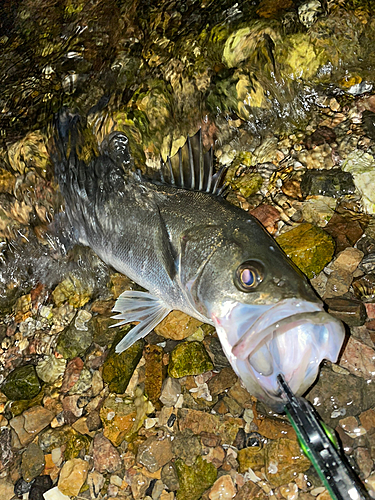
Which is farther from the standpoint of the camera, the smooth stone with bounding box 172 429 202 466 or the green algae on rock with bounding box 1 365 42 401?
the green algae on rock with bounding box 1 365 42 401

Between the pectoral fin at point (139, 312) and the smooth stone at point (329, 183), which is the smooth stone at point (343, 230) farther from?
the pectoral fin at point (139, 312)

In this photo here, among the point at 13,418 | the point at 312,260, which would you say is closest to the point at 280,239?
the point at 312,260

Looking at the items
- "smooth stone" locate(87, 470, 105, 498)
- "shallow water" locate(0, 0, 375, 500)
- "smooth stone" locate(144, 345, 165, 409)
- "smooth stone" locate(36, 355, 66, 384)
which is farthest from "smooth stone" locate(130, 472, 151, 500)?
"smooth stone" locate(36, 355, 66, 384)

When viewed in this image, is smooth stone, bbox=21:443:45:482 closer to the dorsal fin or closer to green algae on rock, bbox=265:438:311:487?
green algae on rock, bbox=265:438:311:487

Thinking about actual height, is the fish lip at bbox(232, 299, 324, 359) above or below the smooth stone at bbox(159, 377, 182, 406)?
above

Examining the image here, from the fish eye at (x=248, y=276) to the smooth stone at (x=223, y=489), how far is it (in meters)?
1.45

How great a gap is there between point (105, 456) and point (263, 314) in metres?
1.89

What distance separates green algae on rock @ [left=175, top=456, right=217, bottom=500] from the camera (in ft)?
9.98

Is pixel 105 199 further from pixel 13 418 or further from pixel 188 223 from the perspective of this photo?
pixel 13 418

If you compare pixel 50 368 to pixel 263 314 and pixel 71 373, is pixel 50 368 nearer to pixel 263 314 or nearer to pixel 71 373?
pixel 71 373

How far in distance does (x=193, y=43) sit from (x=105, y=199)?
8.78 ft

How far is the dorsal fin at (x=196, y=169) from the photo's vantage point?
3.54m

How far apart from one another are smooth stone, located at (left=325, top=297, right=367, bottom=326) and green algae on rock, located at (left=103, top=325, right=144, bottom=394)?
1.68m

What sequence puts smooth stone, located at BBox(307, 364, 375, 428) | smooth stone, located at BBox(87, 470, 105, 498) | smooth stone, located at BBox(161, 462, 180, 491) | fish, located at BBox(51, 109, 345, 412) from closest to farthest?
1. fish, located at BBox(51, 109, 345, 412)
2. smooth stone, located at BBox(307, 364, 375, 428)
3. smooth stone, located at BBox(161, 462, 180, 491)
4. smooth stone, located at BBox(87, 470, 105, 498)
